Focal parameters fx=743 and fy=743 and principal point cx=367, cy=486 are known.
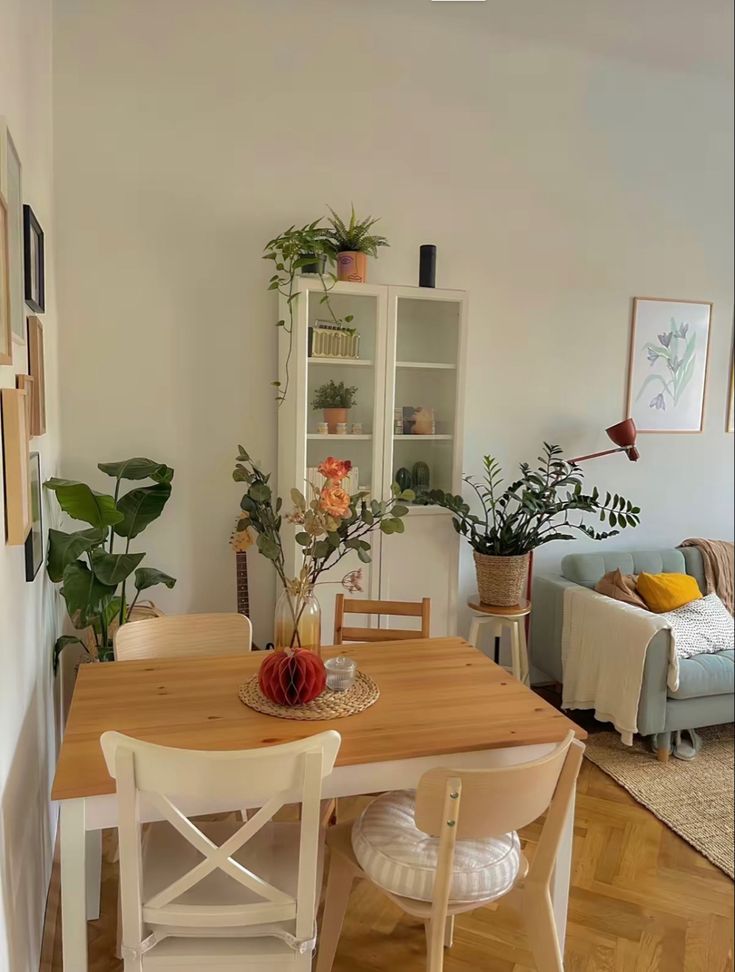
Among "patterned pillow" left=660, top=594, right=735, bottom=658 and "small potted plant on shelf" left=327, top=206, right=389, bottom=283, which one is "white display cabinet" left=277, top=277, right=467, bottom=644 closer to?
"small potted plant on shelf" left=327, top=206, right=389, bottom=283

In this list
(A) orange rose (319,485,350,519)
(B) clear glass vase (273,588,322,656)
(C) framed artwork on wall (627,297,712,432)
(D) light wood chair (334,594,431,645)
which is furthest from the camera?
(C) framed artwork on wall (627,297,712,432)

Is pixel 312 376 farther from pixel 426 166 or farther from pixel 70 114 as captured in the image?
pixel 70 114

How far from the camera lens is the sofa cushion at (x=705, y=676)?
297 cm

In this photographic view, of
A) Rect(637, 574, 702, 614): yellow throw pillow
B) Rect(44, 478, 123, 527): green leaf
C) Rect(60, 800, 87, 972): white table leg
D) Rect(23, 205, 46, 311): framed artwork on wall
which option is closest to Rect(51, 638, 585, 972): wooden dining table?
Rect(60, 800, 87, 972): white table leg

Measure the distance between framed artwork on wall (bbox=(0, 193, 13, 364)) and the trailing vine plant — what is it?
1.51m

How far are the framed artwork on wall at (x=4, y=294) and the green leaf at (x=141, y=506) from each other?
4.07 ft

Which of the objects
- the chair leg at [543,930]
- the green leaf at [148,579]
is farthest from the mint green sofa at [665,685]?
the green leaf at [148,579]

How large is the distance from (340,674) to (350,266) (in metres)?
1.79

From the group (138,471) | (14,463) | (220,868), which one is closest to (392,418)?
(138,471)

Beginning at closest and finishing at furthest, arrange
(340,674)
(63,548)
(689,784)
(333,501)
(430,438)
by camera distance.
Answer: (333,501) → (340,674) → (63,548) → (689,784) → (430,438)

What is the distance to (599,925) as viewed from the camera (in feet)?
6.82

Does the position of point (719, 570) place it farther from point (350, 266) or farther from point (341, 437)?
point (350, 266)

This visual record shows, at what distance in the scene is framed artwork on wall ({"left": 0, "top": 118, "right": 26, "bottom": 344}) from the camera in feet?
5.19

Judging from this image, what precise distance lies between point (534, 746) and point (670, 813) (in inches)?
52.6
